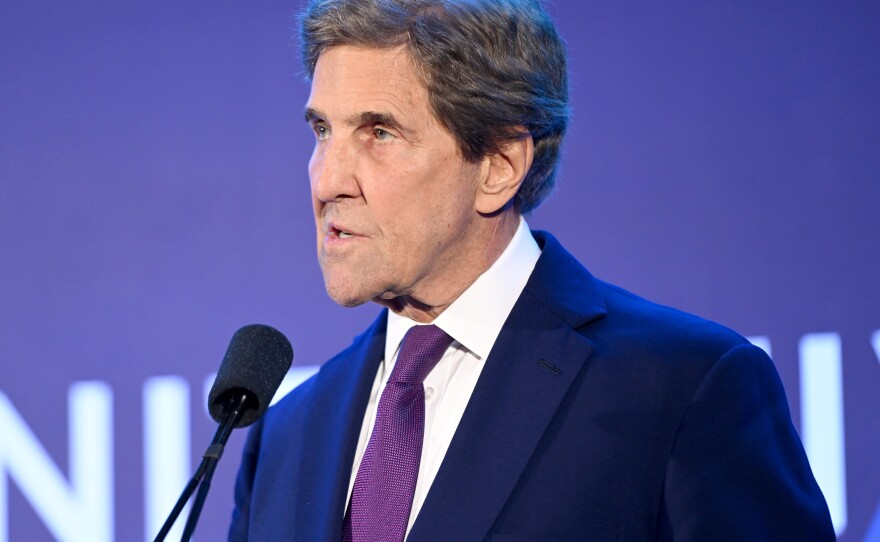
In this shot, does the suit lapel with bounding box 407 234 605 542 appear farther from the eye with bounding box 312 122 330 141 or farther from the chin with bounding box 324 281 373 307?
the eye with bounding box 312 122 330 141

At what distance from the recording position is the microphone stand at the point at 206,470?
1.18 metres

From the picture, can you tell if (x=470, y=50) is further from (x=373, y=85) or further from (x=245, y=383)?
(x=245, y=383)

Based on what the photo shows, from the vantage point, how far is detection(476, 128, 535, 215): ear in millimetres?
1722

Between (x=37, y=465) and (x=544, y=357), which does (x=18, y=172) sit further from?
(x=544, y=357)

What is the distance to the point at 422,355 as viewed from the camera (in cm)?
171

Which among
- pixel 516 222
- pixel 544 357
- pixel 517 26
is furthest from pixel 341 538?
pixel 517 26

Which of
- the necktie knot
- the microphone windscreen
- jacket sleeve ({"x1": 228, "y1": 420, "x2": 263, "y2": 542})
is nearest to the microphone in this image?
the microphone windscreen

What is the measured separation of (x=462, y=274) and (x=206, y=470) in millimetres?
637

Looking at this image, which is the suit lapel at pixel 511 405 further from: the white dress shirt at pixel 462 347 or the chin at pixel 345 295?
the chin at pixel 345 295

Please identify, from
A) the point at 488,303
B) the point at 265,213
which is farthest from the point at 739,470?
the point at 265,213

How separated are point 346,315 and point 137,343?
0.51 m

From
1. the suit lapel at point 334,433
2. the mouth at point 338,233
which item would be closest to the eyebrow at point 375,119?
the mouth at point 338,233

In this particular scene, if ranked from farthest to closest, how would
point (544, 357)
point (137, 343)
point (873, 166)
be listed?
point (137, 343), point (873, 166), point (544, 357)

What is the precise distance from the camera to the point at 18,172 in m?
2.59
